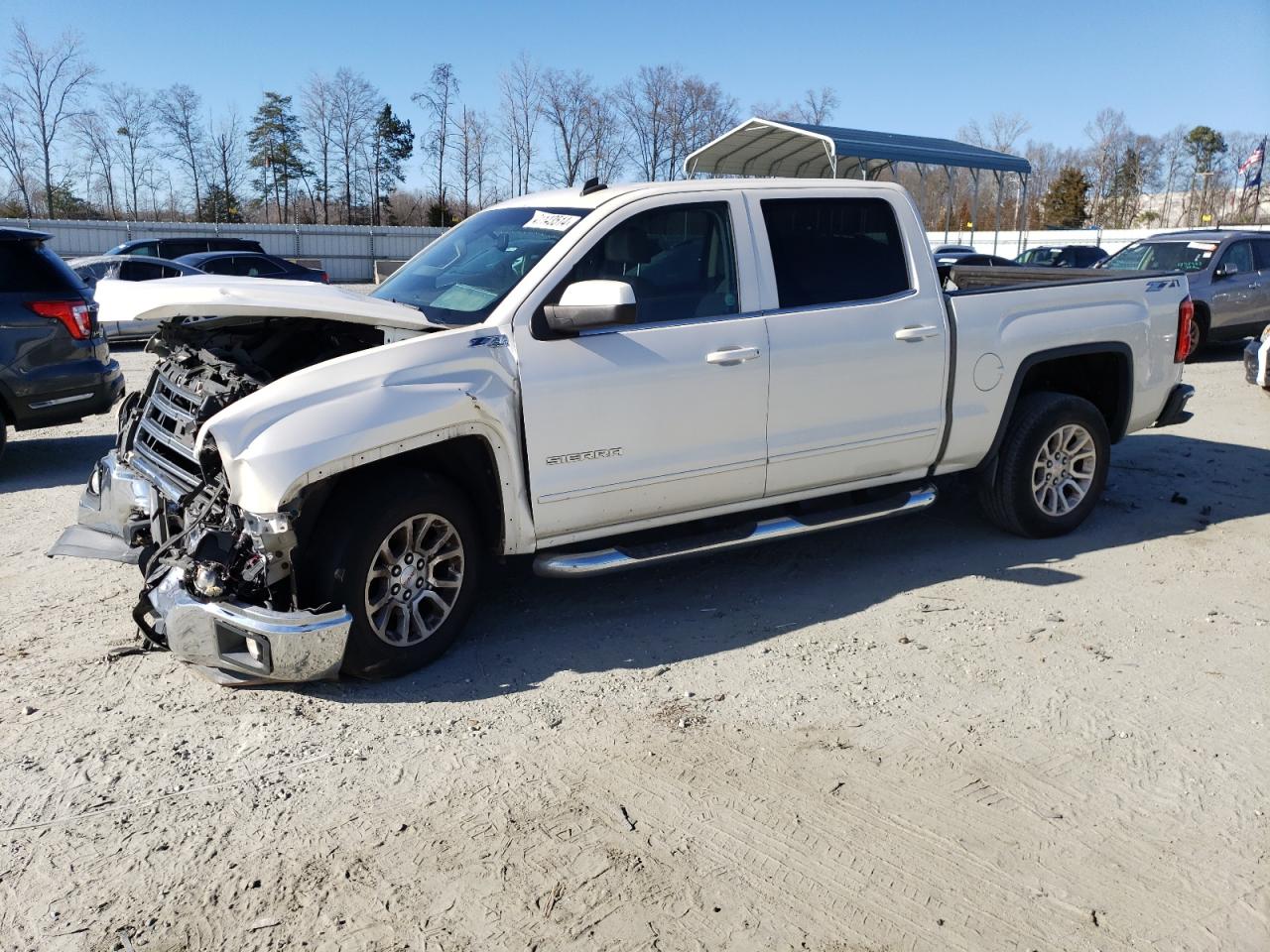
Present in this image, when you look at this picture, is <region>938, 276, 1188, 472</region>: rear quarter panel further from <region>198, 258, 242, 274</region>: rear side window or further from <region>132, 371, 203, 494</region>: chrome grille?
<region>198, 258, 242, 274</region>: rear side window

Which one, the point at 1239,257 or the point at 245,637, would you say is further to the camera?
the point at 1239,257

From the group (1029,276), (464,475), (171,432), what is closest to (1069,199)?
(1029,276)

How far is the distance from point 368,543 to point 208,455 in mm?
690

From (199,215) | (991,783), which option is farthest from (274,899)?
(199,215)

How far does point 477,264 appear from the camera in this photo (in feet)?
16.3

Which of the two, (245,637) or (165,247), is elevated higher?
(165,247)

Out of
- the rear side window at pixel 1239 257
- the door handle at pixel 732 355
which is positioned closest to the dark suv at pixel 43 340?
the door handle at pixel 732 355

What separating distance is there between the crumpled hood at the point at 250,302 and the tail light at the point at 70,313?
3.75 metres

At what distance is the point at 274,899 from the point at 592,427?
2.26 meters

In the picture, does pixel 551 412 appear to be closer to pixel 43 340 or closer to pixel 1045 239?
pixel 43 340

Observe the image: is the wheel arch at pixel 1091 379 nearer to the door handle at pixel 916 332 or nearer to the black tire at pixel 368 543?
the door handle at pixel 916 332

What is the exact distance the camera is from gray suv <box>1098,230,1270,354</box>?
45.4ft

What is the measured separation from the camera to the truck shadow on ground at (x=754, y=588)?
4.47 m

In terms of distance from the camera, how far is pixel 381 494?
13.4ft
